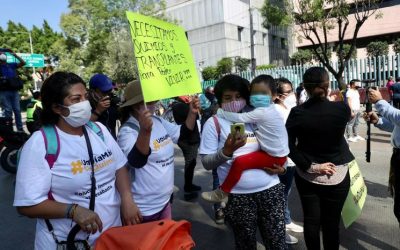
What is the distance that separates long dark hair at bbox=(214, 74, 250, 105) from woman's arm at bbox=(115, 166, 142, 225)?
2.95 feet

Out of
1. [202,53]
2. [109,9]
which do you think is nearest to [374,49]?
[202,53]

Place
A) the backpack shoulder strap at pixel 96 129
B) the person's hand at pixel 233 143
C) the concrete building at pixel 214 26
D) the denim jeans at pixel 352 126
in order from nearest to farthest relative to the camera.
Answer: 1. the backpack shoulder strap at pixel 96 129
2. the person's hand at pixel 233 143
3. the denim jeans at pixel 352 126
4. the concrete building at pixel 214 26

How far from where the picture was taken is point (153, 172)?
8.86ft

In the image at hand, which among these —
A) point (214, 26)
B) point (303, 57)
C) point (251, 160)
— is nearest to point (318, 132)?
point (251, 160)

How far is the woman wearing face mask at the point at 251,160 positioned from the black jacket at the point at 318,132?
0.31 meters

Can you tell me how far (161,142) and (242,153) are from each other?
2.03ft

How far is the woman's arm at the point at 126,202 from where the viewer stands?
7.30 ft

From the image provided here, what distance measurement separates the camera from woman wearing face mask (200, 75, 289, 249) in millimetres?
2566

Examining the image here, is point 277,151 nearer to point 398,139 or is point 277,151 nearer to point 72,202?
point 398,139

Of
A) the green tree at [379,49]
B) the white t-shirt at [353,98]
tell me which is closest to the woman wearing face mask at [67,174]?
the white t-shirt at [353,98]

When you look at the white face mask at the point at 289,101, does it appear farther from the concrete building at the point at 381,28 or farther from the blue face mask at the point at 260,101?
the concrete building at the point at 381,28

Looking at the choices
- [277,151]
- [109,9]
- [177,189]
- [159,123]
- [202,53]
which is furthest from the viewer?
[202,53]

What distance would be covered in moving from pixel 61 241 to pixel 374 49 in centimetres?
3407

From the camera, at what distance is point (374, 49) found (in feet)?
103
